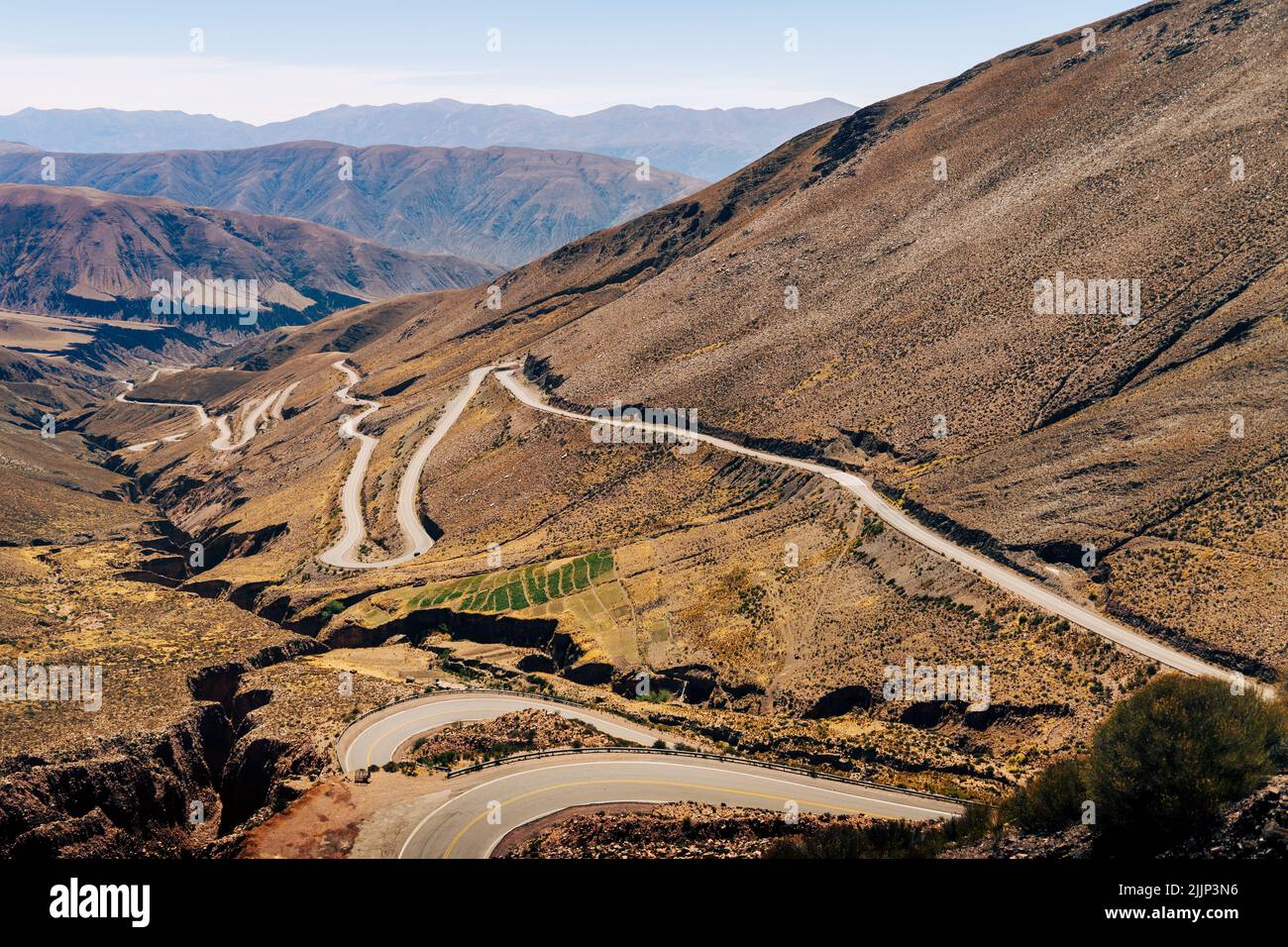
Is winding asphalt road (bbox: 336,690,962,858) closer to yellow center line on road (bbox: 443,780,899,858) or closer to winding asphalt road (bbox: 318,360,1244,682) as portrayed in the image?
yellow center line on road (bbox: 443,780,899,858)

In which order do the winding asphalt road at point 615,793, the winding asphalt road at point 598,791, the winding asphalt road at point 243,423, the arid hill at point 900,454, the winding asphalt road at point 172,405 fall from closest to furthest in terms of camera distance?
the winding asphalt road at point 615,793 < the winding asphalt road at point 598,791 < the arid hill at point 900,454 < the winding asphalt road at point 243,423 < the winding asphalt road at point 172,405

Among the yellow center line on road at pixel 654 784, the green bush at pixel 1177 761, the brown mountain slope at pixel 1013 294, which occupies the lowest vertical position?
the yellow center line on road at pixel 654 784

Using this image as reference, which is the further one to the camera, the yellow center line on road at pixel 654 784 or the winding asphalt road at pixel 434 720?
the winding asphalt road at pixel 434 720

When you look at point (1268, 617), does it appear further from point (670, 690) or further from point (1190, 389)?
point (670, 690)

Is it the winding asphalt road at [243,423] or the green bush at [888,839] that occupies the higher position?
the winding asphalt road at [243,423]

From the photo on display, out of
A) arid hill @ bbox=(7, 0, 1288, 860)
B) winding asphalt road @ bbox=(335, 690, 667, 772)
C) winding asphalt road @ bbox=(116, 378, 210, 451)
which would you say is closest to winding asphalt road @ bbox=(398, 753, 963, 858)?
arid hill @ bbox=(7, 0, 1288, 860)

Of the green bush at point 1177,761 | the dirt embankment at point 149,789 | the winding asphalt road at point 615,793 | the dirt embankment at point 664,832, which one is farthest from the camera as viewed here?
the dirt embankment at point 149,789

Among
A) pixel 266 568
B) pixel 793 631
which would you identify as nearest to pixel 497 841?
pixel 793 631

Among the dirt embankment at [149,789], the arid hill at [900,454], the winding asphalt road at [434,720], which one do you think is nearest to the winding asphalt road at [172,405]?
the arid hill at [900,454]

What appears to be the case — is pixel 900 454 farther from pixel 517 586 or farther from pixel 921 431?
pixel 517 586

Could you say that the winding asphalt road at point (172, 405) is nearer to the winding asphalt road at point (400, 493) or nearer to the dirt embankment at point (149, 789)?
the winding asphalt road at point (400, 493)

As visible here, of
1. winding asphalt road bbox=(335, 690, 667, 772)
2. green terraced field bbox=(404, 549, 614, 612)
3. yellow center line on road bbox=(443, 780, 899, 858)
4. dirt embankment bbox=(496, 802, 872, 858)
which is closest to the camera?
dirt embankment bbox=(496, 802, 872, 858)

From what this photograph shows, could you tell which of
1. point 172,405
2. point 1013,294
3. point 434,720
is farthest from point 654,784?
point 172,405
